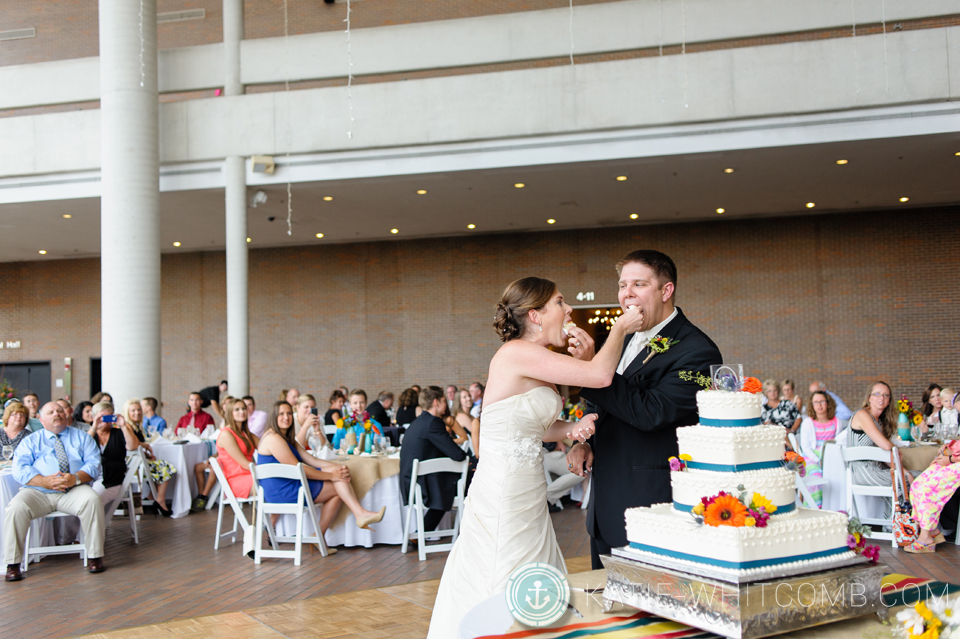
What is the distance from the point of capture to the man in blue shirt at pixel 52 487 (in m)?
5.98

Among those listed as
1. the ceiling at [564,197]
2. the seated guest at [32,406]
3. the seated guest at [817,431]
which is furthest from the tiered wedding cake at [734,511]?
the ceiling at [564,197]

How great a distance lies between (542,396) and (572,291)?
14.1 m

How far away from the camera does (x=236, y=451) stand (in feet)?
23.5

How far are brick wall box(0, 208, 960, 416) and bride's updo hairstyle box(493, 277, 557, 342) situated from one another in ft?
44.4

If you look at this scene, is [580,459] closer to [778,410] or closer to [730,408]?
[730,408]

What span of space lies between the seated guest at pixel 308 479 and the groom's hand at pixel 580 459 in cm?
445

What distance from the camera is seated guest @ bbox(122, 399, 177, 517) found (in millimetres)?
8508

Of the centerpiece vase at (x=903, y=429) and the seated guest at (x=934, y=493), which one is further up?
the centerpiece vase at (x=903, y=429)

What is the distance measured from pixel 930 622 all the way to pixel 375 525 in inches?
235

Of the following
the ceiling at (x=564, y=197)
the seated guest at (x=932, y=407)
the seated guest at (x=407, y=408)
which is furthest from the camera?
the ceiling at (x=564, y=197)

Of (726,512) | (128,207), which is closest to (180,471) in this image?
(128,207)

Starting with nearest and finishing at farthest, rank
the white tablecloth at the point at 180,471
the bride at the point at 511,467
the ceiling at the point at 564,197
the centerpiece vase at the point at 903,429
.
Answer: the bride at the point at 511,467 < the centerpiece vase at the point at 903,429 < the white tablecloth at the point at 180,471 < the ceiling at the point at 564,197

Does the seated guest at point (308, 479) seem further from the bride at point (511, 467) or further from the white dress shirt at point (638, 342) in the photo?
the white dress shirt at point (638, 342)

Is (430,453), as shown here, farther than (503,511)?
Yes
